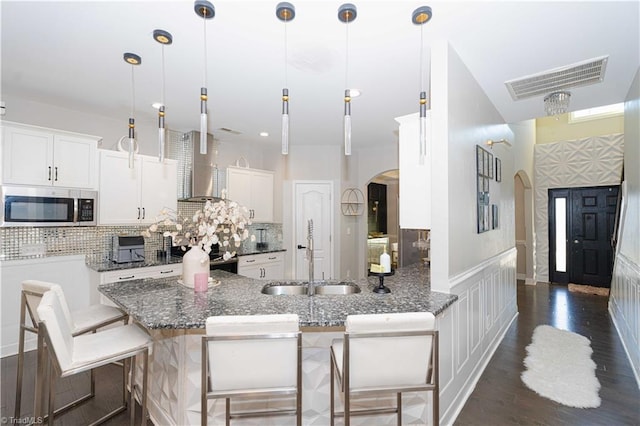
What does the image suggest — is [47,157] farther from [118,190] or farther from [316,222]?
[316,222]

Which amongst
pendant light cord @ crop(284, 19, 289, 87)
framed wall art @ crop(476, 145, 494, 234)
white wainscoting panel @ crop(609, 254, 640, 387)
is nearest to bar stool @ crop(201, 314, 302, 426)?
pendant light cord @ crop(284, 19, 289, 87)

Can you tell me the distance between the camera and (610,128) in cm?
636

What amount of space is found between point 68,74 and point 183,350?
2.76m

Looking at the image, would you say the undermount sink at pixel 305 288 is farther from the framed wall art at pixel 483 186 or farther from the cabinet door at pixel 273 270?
the cabinet door at pixel 273 270

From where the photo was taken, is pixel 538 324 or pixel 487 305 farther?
pixel 538 324

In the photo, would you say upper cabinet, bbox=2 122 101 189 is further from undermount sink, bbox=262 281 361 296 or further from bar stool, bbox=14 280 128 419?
undermount sink, bbox=262 281 361 296

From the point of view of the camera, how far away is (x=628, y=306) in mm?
3352

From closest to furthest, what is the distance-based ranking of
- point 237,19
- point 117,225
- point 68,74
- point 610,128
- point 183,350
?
point 183,350 → point 237,19 → point 68,74 → point 117,225 → point 610,128

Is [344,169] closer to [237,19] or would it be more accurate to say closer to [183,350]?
[237,19]

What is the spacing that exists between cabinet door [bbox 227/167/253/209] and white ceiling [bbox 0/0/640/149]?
1.48 meters

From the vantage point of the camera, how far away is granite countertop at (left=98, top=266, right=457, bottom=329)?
1707 mm

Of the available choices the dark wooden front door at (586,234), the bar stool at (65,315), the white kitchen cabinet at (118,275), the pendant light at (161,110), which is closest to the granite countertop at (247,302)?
the bar stool at (65,315)

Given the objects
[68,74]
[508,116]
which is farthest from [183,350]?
[508,116]

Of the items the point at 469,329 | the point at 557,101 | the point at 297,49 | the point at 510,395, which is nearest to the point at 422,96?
the point at 297,49
